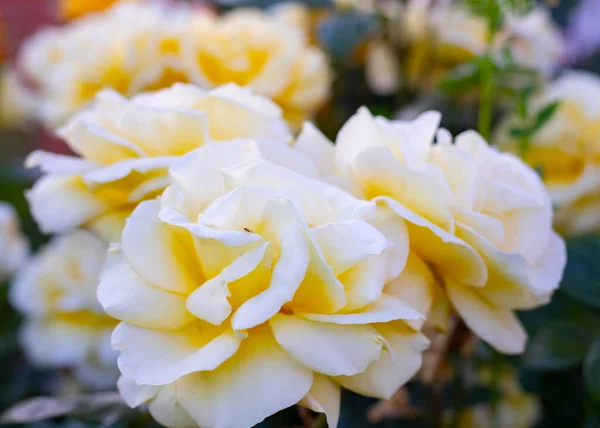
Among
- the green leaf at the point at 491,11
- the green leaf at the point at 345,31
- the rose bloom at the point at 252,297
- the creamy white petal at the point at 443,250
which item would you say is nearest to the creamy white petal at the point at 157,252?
the rose bloom at the point at 252,297

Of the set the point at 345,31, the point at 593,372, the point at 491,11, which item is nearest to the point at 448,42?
the point at 345,31

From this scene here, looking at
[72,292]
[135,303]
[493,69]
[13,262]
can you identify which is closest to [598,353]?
[493,69]

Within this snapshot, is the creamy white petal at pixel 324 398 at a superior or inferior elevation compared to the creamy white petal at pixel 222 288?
inferior

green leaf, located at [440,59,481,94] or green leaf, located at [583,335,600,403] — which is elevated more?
green leaf, located at [440,59,481,94]

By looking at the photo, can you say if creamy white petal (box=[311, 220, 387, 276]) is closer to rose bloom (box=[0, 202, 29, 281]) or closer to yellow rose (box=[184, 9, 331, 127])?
yellow rose (box=[184, 9, 331, 127])

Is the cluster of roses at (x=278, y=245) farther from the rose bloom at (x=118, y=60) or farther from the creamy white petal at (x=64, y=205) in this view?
the rose bloom at (x=118, y=60)

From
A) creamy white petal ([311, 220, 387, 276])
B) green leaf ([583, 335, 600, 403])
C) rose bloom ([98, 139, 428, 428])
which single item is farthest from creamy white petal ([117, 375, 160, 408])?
green leaf ([583, 335, 600, 403])
